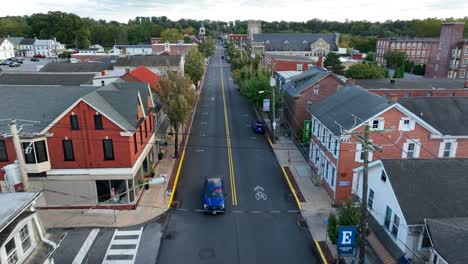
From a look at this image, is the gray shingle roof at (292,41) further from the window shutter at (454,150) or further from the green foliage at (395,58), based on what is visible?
the window shutter at (454,150)

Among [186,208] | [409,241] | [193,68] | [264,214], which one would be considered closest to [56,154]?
[186,208]

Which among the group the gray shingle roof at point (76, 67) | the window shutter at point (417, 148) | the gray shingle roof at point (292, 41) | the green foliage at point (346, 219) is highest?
the gray shingle roof at point (292, 41)

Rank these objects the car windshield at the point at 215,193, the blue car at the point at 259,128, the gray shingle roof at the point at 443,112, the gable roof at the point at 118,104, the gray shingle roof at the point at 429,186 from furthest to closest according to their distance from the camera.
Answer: the blue car at the point at 259,128, the gray shingle roof at the point at 443,112, the car windshield at the point at 215,193, the gable roof at the point at 118,104, the gray shingle roof at the point at 429,186

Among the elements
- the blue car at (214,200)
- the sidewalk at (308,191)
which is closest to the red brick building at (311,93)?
the sidewalk at (308,191)

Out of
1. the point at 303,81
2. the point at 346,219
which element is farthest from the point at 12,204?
the point at 303,81

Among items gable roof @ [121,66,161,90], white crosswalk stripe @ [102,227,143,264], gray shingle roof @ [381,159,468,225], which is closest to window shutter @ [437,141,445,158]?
gray shingle roof @ [381,159,468,225]
